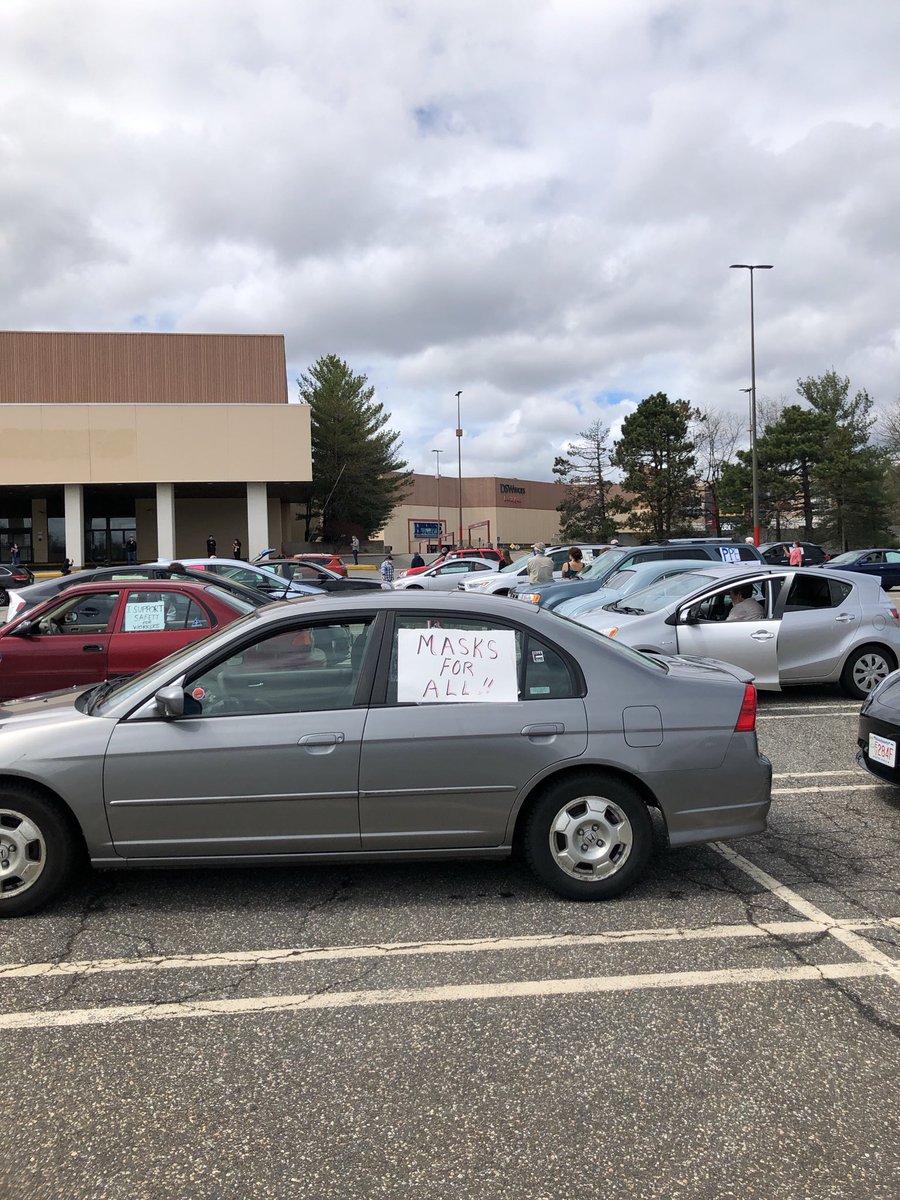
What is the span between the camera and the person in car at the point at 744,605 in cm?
912

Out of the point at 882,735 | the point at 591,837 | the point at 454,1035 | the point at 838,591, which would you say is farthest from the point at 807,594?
the point at 454,1035

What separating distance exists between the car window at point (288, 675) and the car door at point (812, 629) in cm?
623

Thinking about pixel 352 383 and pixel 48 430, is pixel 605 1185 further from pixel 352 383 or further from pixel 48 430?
pixel 352 383

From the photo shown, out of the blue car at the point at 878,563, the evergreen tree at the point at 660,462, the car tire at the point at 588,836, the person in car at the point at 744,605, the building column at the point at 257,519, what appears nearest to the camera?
the car tire at the point at 588,836

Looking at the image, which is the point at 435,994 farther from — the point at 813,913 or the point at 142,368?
the point at 142,368

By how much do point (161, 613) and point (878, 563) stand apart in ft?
93.1

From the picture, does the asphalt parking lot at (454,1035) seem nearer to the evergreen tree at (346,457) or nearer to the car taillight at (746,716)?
the car taillight at (746,716)

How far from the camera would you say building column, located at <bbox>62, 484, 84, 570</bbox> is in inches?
1688

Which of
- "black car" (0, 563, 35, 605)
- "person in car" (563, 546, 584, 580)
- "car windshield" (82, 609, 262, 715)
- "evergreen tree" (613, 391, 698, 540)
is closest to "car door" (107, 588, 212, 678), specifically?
"car windshield" (82, 609, 262, 715)

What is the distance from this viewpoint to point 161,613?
8516 mm

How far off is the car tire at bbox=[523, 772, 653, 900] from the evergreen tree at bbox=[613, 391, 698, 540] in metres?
47.9

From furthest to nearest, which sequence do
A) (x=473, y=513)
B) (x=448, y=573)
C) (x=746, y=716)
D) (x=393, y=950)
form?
(x=473, y=513) < (x=448, y=573) < (x=746, y=716) < (x=393, y=950)

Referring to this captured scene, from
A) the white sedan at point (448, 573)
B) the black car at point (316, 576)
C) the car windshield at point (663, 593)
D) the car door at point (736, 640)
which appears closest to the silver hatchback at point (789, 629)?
the car door at point (736, 640)

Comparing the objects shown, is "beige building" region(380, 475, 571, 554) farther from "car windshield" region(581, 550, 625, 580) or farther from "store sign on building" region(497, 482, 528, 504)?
"car windshield" region(581, 550, 625, 580)
